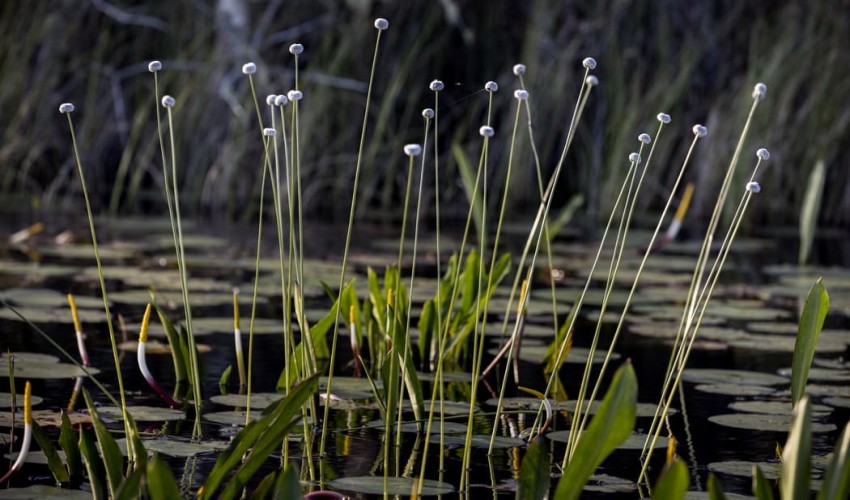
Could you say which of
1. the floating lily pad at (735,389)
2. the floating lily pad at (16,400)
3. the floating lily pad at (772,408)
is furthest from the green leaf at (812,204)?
the floating lily pad at (16,400)

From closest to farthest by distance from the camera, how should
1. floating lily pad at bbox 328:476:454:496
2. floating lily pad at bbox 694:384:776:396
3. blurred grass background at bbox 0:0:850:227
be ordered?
floating lily pad at bbox 328:476:454:496, floating lily pad at bbox 694:384:776:396, blurred grass background at bbox 0:0:850:227

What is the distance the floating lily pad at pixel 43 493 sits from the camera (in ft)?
5.90

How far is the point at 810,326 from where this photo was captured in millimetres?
1956

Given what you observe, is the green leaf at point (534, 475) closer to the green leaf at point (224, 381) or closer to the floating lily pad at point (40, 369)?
the green leaf at point (224, 381)

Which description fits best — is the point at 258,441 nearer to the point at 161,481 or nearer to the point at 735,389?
the point at 161,481

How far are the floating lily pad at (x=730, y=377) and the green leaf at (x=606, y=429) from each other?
1.47 m

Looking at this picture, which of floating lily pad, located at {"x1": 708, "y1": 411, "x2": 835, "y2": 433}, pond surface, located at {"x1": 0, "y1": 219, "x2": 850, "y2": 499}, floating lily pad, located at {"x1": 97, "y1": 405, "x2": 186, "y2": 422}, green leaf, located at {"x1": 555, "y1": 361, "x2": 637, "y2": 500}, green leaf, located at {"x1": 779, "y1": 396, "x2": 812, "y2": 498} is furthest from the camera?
floating lily pad, located at {"x1": 708, "y1": 411, "x2": 835, "y2": 433}

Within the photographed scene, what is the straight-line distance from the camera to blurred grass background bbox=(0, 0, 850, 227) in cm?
701

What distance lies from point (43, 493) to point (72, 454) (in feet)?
0.21

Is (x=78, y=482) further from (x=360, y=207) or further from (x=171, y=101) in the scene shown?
(x=360, y=207)

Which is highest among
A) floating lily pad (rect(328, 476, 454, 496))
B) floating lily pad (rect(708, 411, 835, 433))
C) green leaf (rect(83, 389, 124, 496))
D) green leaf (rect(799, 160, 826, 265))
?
green leaf (rect(799, 160, 826, 265))

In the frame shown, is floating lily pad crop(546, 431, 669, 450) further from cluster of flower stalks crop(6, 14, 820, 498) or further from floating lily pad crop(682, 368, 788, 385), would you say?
floating lily pad crop(682, 368, 788, 385)

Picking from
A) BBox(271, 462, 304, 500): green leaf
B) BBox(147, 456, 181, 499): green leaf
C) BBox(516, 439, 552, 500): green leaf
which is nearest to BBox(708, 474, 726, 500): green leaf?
BBox(516, 439, 552, 500): green leaf

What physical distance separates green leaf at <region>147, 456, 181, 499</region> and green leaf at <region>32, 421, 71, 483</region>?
41 cm
